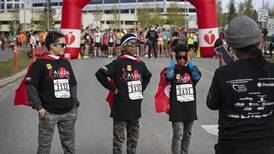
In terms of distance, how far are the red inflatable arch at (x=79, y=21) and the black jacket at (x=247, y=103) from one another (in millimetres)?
8030

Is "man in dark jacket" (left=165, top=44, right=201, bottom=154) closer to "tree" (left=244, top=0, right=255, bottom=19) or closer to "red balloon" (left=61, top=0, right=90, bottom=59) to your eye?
"red balloon" (left=61, top=0, right=90, bottom=59)

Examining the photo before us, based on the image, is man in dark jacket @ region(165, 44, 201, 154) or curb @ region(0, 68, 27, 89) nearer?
Result: man in dark jacket @ region(165, 44, 201, 154)

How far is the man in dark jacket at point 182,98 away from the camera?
6.48 metres

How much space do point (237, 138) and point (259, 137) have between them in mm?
143

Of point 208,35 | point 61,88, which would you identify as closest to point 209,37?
point 208,35

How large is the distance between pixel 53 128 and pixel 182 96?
68.9 inches

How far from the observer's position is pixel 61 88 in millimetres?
5691

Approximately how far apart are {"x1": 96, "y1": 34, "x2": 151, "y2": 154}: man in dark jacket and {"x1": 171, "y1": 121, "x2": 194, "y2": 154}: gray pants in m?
0.49

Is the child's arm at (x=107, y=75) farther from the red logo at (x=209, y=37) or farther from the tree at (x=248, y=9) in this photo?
the tree at (x=248, y=9)

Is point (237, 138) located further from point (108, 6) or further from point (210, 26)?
point (108, 6)

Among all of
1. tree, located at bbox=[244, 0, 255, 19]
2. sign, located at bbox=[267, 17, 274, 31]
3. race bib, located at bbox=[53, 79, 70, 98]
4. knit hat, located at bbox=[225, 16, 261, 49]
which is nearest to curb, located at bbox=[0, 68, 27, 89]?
race bib, located at bbox=[53, 79, 70, 98]

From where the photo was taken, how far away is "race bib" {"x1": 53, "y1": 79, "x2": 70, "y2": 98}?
5.67 metres

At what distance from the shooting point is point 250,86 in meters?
3.43

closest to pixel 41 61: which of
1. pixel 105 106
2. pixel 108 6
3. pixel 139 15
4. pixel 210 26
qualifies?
pixel 105 106
